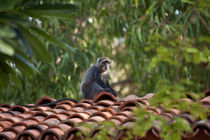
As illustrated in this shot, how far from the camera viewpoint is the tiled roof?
379cm

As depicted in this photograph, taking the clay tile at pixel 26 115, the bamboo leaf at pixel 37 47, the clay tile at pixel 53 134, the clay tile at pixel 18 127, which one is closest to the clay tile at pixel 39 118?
the clay tile at pixel 26 115

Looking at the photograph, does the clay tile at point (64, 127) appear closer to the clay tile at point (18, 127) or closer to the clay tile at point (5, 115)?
A: the clay tile at point (18, 127)

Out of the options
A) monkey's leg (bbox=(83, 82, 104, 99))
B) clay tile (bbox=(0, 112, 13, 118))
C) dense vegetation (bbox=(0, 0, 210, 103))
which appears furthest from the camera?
dense vegetation (bbox=(0, 0, 210, 103))

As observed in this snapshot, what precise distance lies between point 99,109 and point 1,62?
1.48m

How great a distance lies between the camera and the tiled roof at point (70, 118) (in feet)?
12.4

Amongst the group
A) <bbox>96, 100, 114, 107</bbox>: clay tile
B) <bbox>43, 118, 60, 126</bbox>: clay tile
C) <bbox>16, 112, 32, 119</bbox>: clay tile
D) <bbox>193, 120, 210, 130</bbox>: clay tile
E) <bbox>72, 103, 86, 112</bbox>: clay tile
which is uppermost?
<bbox>193, 120, 210, 130</bbox>: clay tile

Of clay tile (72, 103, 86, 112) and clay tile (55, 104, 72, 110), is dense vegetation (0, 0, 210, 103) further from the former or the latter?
clay tile (72, 103, 86, 112)

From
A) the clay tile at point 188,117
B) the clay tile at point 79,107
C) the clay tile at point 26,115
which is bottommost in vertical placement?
the clay tile at point 26,115

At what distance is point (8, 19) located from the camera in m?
3.46

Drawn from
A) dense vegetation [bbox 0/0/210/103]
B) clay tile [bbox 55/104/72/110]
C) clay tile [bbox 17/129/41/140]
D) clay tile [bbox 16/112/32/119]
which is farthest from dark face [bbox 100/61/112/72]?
clay tile [bbox 17/129/41/140]

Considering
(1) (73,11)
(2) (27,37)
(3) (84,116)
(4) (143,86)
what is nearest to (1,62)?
(2) (27,37)

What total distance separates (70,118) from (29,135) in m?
0.64

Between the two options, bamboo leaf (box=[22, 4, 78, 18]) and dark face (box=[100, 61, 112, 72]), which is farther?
dark face (box=[100, 61, 112, 72])

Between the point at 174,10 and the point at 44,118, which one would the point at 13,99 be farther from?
the point at 44,118
